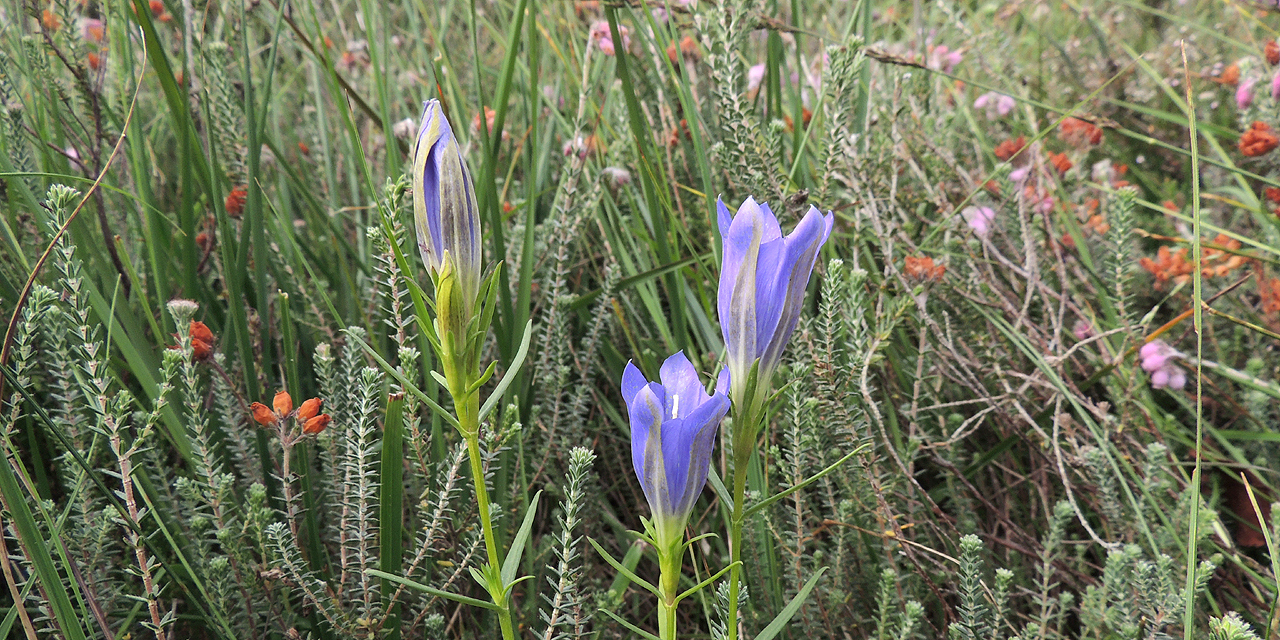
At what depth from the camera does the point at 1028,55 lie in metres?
3.07

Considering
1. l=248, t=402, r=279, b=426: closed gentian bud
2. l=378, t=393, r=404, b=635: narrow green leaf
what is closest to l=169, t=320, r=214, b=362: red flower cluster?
l=248, t=402, r=279, b=426: closed gentian bud

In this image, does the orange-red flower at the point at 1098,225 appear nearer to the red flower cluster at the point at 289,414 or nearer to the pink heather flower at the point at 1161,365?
the pink heather flower at the point at 1161,365

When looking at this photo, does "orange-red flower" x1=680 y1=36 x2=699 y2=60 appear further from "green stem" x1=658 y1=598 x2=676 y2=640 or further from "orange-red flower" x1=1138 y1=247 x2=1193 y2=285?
"green stem" x1=658 y1=598 x2=676 y2=640

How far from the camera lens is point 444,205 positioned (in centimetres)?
58

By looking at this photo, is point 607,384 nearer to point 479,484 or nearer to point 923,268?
point 923,268

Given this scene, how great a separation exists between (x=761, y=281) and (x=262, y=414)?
631 mm

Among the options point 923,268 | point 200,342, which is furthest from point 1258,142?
point 200,342

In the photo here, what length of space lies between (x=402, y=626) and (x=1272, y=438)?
1.35 metres

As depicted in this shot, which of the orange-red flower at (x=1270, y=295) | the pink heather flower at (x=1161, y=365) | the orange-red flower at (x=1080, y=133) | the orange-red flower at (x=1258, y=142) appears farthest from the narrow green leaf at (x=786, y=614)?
the orange-red flower at (x=1080, y=133)

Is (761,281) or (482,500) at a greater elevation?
(761,281)

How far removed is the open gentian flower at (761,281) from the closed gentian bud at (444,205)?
0.19 meters

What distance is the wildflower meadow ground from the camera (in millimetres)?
753

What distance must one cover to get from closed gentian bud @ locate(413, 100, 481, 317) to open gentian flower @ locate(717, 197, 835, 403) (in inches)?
7.3

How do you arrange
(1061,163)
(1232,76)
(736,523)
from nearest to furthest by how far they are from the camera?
(736,523), (1061,163), (1232,76)
